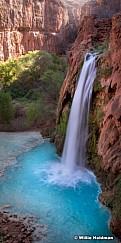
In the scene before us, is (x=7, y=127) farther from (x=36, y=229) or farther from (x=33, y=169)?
(x=36, y=229)

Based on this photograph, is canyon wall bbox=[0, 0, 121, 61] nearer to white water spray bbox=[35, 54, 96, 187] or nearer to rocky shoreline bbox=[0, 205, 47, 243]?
white water spray bbox=[35, 54, 96, 187]

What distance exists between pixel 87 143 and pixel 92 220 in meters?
4.92

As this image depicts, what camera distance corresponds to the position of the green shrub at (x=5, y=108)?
880 inches

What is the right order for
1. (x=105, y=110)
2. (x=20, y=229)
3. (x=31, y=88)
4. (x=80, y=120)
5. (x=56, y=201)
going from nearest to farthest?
1. (x=20, y=229)
2. (x=56, y=201)
3. (x=105, y=110)
4. (x=80, y=120)
5. (x=31, y=88)

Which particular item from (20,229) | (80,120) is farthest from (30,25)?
(20,229)

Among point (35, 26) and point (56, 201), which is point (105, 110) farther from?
point (35, 26)

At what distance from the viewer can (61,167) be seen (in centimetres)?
1357

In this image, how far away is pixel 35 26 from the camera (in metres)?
45.3

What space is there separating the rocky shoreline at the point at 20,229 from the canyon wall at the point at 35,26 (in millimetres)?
32052

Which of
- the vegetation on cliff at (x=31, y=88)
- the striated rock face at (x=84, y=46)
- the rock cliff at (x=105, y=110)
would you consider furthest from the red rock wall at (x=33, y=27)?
the rock cliff at (x=105, y=110)

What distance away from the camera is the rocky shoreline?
24.8 feet

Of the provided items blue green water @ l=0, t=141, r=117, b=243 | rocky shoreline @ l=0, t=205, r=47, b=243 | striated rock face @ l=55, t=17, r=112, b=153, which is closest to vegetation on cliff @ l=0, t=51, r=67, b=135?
striated rock face @ l=55, t=17, r=112, b=153

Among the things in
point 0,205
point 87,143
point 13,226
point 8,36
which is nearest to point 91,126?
point 87,143

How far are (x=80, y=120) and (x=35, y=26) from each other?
→ 35.4m
